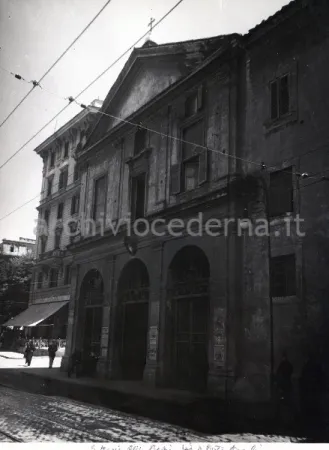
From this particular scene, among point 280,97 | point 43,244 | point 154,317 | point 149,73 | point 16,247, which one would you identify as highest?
point 149,73

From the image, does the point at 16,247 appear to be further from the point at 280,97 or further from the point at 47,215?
the point at 280,97

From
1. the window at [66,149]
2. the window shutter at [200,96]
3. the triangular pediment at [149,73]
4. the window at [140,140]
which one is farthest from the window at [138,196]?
the window at [66,149]

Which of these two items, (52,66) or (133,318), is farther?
(133,318)

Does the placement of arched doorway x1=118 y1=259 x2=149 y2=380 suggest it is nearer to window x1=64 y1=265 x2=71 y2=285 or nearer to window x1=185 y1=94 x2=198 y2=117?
window x1=185 y1=94 x2=198 y2=117

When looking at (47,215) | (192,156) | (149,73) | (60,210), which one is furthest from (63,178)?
(192,156)

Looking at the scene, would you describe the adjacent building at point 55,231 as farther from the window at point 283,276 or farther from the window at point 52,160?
the window at point 283,276

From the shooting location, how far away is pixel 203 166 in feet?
56.1

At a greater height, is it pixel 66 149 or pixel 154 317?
pixel 66 149

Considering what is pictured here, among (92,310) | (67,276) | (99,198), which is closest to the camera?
(92,310)

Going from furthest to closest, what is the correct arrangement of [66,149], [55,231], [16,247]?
[16,247], [66,149], [55,231]

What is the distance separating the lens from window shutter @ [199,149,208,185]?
1683 centimetres

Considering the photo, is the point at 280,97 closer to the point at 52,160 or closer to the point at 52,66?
the point at 52,66

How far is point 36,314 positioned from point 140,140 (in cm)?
1954

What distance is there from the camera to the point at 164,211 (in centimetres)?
1791
